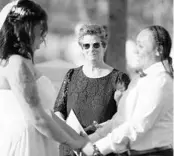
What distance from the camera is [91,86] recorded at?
15.7ft

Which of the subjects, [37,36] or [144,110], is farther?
[37,36]

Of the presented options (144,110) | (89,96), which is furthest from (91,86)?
(144,110)

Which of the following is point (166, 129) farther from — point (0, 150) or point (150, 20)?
point (150, 20)

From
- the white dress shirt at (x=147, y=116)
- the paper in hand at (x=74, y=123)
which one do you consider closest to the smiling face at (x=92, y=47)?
the paper in hand at (x=74, y=123)

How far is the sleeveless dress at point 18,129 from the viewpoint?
3525 millimetres

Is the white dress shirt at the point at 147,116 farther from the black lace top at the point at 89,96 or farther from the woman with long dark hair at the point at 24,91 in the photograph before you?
the black lace top at the point at 89,96

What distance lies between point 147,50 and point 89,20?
738 cm

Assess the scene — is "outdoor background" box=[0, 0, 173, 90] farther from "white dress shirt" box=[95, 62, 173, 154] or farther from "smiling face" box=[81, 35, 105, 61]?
"white dress shirt" box=[95, 62, 173, 154]

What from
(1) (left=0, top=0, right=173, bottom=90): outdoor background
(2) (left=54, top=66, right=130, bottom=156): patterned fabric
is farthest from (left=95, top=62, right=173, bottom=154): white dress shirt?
(1) (left=0, top=0, right=173, bottom=90): outdoor background

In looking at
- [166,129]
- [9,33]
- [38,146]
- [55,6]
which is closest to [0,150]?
[38,146]

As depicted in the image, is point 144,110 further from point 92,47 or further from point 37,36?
point 92,47

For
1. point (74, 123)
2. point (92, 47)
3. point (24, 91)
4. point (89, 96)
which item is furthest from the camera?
point (92, 47)

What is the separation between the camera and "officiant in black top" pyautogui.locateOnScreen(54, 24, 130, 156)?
465cm

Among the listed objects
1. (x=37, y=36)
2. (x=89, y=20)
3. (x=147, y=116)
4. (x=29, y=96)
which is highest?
(x=37, y=36)
